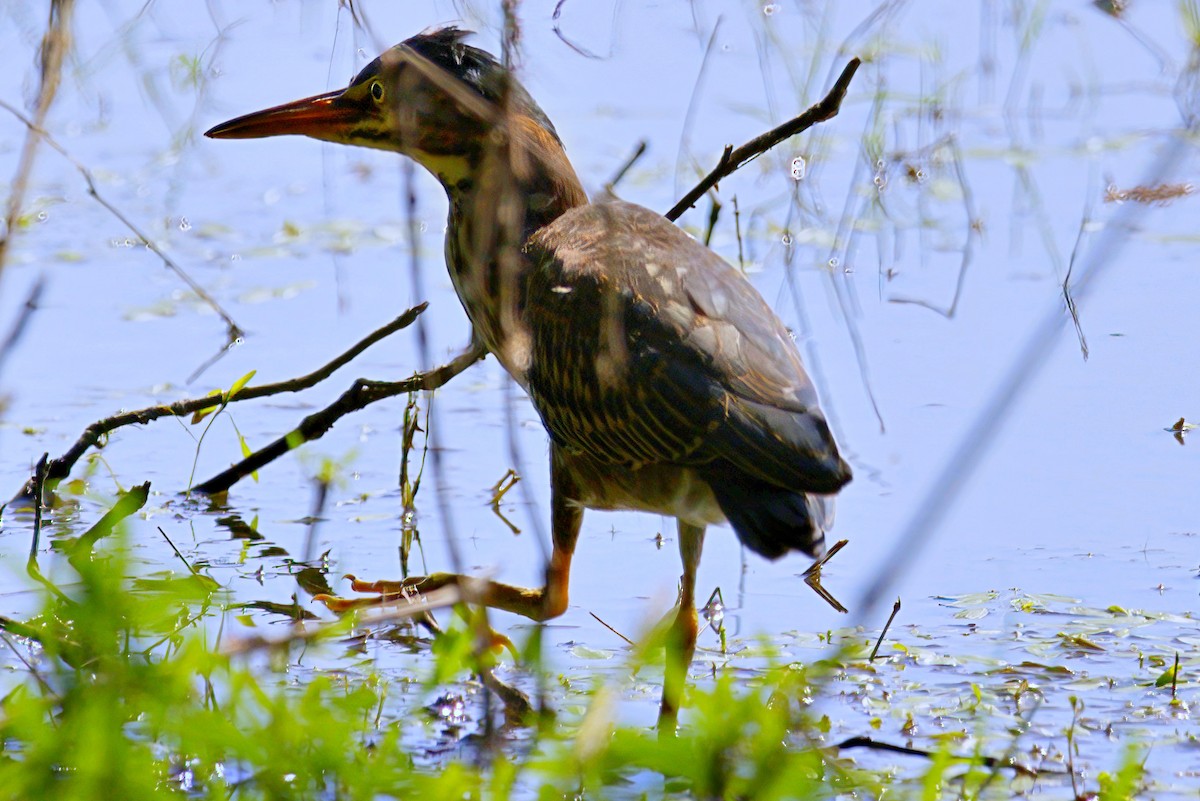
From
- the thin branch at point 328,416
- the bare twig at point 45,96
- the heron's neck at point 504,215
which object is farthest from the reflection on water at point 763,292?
the bare twig at point 45,96

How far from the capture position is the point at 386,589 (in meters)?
4.08

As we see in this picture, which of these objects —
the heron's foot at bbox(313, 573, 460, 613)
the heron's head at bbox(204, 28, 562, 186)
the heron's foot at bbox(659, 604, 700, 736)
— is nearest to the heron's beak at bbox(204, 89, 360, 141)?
the heron's head at bbox(204, 28, 562, 186)

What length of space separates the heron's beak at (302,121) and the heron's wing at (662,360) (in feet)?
2.15

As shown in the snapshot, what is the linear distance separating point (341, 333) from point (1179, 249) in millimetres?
3248

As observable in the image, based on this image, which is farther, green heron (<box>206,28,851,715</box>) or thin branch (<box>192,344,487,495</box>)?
thin branch (<box>192,344,487,495</box>)

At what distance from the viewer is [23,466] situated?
5098 millimetres

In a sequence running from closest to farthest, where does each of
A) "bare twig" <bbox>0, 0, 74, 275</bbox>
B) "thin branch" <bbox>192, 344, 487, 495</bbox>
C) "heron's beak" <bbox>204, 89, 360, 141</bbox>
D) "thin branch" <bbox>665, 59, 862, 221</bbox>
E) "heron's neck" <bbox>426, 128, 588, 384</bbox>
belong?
"bare twig" <bbox>0, 0, 74, 275</bbox> → "heron's neck" <bbox>426, 128, 588, 384</bbox> → "thin branch" <bbox>665, 59, 862, 221</bbox> → "heron's beak" <bbox>204, 89, 360, 141</bbox> → "thin branch" <bbox>192, 344, 487, 495</bbox>

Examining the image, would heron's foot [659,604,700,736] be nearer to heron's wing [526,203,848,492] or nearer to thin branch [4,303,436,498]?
heron's wing [526,203,848,492]

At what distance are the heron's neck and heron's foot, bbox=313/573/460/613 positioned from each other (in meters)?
0.51

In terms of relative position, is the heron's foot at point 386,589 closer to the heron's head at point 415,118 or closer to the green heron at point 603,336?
the green heron at point 603,336

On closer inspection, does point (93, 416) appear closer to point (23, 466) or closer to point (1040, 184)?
point (23, 466)

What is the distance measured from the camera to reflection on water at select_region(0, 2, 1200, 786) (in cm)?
418

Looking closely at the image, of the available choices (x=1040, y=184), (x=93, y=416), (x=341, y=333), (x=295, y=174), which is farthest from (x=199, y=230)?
(x=1040, y=184)

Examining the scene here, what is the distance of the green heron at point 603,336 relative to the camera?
132 inches
